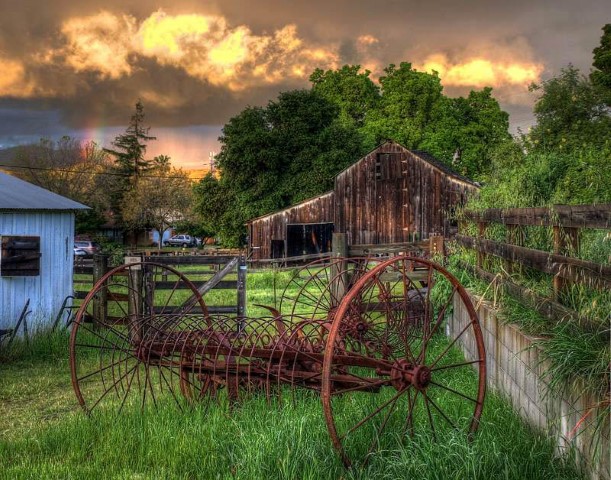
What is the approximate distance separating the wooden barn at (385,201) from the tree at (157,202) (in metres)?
25.4

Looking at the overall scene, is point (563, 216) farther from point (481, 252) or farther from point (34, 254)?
point (34, 254)

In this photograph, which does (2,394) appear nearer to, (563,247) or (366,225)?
(563,247)

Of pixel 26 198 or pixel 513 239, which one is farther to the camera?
pixel 26 198

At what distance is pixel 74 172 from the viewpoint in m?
59.2

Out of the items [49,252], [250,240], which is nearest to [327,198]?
[250,240]

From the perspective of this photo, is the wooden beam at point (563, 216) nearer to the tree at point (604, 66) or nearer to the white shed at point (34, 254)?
the white shed at point (34, 254)

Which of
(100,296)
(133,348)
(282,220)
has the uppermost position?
(282,220)

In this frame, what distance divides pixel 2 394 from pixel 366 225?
91.0 ft

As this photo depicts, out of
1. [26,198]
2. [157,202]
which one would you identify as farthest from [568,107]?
[157,202]

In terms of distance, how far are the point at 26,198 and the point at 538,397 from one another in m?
10.5

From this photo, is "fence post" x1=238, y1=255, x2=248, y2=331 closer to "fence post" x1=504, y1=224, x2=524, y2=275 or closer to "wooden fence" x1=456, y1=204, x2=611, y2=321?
"wooden fence" x1=456, y1=204, x2=611, y2=321

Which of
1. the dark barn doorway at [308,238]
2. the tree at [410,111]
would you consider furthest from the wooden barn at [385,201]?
the tree at [410,111]

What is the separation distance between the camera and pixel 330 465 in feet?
16.6

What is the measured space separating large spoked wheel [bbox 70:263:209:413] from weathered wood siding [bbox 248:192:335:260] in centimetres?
1888
